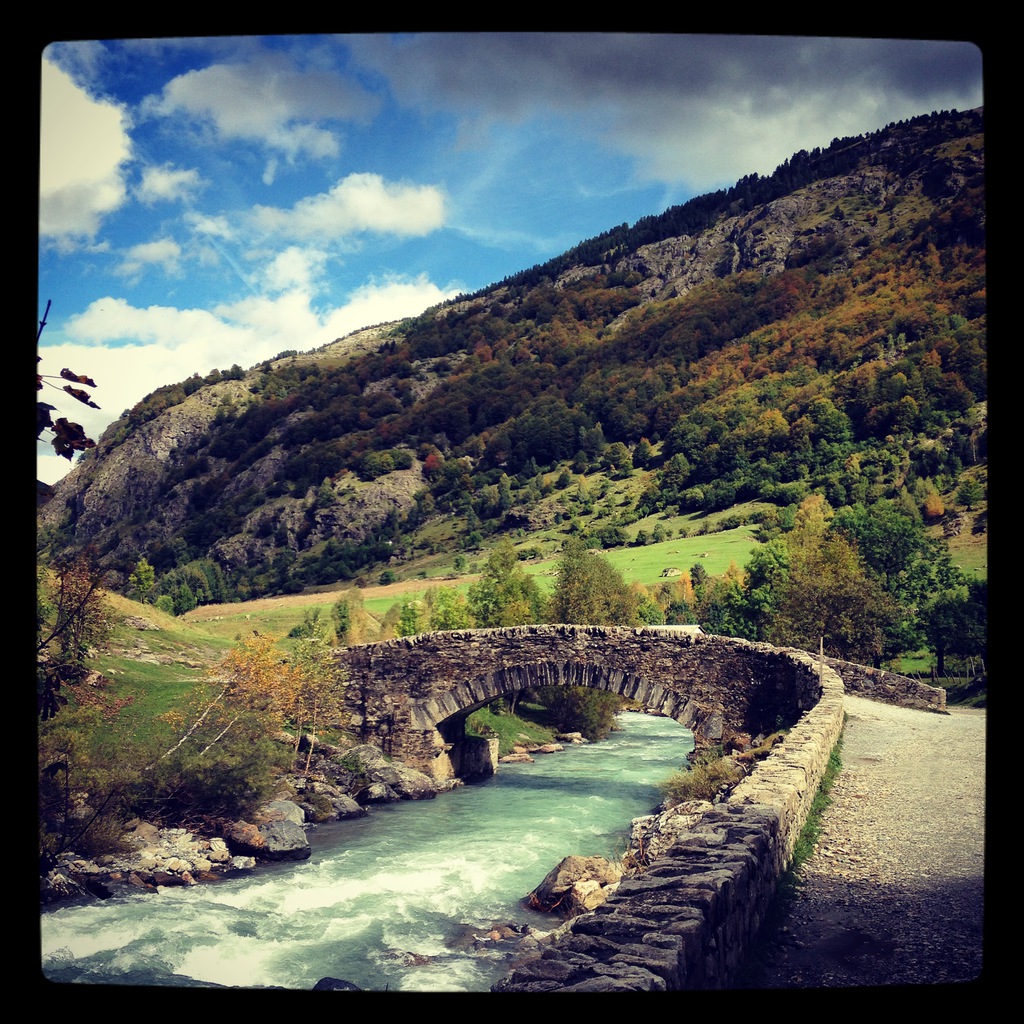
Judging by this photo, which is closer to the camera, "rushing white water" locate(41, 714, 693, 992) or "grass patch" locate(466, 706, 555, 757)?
"rushing white water" locate(41, 714, 693, 992)

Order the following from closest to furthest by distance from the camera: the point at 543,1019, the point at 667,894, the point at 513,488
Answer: the point at 543,1019 < the point at 667,894 < the point at 513,488

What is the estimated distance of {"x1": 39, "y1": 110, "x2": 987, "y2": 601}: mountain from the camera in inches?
1244

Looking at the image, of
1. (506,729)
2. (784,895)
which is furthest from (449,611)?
(784,895)

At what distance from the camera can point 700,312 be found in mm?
68000

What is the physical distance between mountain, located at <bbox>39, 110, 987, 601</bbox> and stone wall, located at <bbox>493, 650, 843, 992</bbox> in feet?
10.2

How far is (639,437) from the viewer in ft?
100

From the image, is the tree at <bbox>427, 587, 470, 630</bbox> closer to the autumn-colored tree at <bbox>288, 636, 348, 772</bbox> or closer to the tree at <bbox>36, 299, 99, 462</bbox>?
the autumn-colored tree at <bbox>288, 636, 348, 772</bbox>

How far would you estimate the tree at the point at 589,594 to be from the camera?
32094 mm

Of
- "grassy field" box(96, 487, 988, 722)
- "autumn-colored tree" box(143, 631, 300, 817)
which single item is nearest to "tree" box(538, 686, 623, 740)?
"grassy field" box(96, 487, 988, 722)

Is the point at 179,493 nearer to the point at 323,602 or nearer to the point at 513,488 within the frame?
the point at 323,602

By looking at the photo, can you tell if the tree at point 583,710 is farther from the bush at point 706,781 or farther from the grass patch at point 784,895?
the grass patch at point 784,895

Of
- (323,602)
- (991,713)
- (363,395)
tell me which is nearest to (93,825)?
(991,713)

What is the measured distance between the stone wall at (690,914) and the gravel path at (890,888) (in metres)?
0.28

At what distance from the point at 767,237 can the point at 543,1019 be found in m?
113
